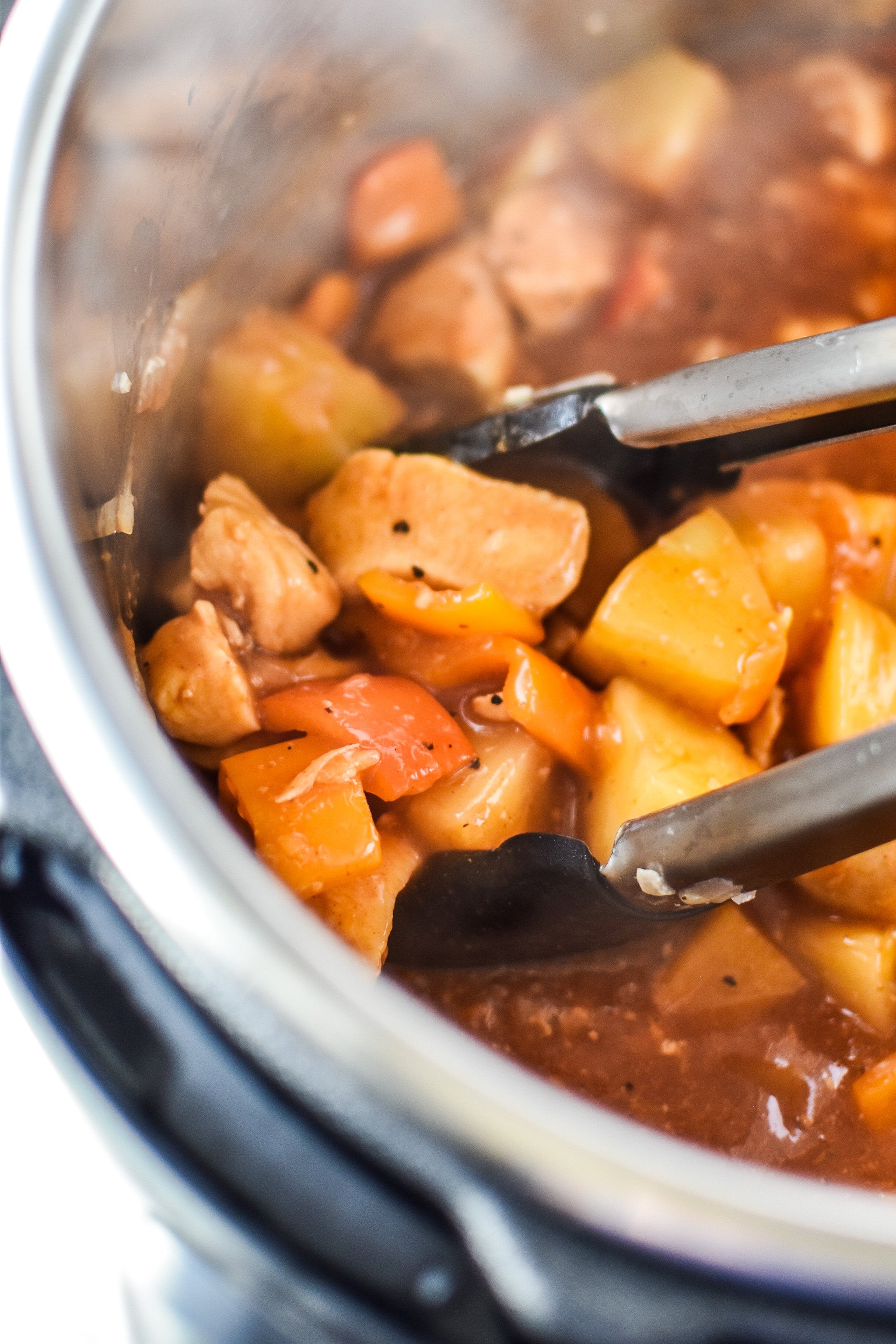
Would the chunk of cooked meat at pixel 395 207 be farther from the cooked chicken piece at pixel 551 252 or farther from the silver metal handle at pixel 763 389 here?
the silver metal handle at pixel 763 389

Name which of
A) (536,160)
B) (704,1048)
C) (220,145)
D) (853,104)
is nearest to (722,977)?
(704,1048)

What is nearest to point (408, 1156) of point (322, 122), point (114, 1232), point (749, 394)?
point (114, 1232)

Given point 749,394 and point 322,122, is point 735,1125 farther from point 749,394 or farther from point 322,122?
point 322,122

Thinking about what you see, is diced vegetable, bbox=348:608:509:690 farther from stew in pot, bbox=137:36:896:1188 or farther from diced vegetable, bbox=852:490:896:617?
diced vegetable, bbox=852:490:896:617

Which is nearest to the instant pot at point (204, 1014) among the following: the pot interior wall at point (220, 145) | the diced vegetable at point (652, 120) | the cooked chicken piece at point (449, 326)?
the pot interior wall at point (220, 145)

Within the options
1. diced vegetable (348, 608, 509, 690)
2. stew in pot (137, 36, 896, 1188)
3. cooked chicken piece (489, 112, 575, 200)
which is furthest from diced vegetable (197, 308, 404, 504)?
cooked chicken piece (489, 112, 575, 200)

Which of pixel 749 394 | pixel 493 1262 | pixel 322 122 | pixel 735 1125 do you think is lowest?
pixel 735 1125
